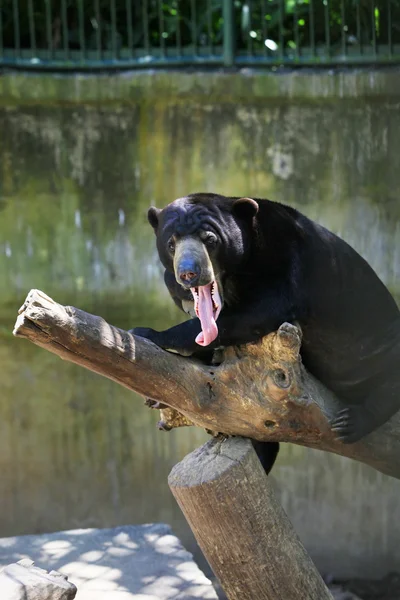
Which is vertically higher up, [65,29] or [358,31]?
[65,29]

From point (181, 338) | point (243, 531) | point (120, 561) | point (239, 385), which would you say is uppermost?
point (181, 338)

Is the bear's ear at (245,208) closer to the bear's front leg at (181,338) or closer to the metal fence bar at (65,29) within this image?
the bear's front leg at (181,338)

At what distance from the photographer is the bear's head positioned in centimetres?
404

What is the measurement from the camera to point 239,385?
409 cm

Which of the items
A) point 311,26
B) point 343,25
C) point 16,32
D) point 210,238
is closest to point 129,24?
point 16,32

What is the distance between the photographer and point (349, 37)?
7137 mm

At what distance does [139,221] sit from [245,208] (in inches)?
106

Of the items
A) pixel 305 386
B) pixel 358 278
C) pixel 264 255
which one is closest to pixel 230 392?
pixel 305 386

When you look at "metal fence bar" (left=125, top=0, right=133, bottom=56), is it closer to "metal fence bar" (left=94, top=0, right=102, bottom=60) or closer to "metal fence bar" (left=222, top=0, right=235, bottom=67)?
"metal fence bar" (left=94, top=0, right=102, bottom=60)

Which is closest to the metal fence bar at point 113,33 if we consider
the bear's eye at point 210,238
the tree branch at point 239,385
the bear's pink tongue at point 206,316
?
the bear's eye at point 210,238

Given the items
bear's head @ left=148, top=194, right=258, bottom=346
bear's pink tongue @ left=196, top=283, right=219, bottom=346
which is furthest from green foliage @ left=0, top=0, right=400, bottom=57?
bear's pink tongue @ left=196, top=283, right=219, bottom=346

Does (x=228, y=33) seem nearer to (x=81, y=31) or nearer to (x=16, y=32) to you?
(x=81, y=31)

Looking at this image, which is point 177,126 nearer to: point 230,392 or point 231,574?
point 230,392

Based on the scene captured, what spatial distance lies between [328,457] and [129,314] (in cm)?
190
